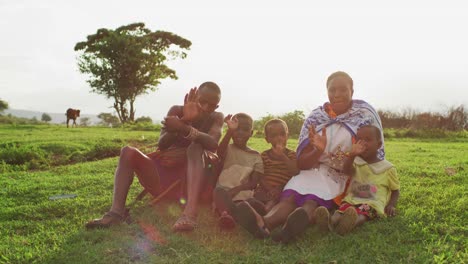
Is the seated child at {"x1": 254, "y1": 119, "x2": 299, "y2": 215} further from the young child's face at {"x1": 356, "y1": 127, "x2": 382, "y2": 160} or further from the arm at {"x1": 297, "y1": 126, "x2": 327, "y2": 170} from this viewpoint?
the young child's face at {"x1": 356, "y1": 127, "x2": 382, "y2": 160}

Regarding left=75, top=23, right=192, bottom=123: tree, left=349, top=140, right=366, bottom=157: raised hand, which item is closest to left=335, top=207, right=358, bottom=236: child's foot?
left=349, top=140, right=366, bottom=157: raised hand

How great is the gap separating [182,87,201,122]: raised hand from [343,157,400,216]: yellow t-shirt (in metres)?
1.65

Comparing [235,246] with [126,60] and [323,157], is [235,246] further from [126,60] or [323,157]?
[126,60]

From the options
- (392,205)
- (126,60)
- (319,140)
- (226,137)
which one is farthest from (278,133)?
(126,60)

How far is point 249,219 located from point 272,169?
3.18 feet

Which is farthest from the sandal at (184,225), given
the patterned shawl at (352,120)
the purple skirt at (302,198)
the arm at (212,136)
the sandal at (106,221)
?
the patterned shawl at (352,120)

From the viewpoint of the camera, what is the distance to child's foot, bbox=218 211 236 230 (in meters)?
3.73

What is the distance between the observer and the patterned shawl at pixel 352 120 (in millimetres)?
4254

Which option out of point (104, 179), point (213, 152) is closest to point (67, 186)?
point (104, 179)

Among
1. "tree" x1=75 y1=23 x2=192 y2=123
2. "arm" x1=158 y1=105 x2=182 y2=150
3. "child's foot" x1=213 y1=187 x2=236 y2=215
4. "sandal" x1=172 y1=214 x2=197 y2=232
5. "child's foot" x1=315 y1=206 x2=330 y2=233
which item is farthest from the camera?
"tree" x1=75 y1=23 x2=192 y2=123

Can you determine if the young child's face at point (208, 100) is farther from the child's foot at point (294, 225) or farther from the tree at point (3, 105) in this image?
the tree at point (3, 105)

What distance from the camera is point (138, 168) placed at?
4227 millimetres

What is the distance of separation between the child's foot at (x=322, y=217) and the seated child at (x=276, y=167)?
0.66 m

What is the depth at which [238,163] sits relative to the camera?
14.6ft
